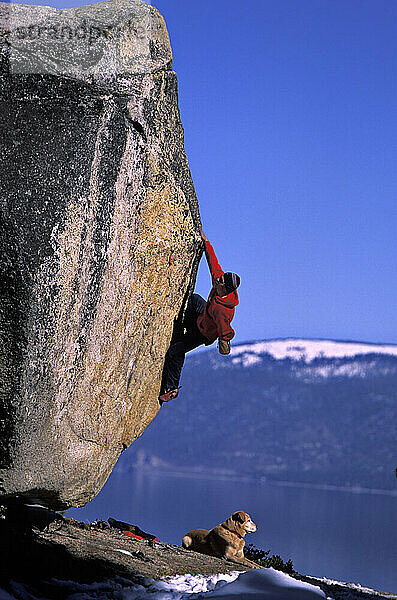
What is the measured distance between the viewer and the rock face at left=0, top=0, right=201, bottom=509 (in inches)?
230

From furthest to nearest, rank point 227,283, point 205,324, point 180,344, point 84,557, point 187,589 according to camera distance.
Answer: point 84,557
point 187,589
point 180,344
point 205,324
point 227,283

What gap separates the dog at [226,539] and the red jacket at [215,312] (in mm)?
5758

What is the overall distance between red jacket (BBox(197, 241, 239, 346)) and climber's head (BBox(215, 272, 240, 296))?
104 mm

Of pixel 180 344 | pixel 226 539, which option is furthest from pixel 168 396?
pixel 226 539

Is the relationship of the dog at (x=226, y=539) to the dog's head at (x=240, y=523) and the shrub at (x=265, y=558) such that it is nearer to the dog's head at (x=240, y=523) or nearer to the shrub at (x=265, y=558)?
the dog's head at (x=240, y=523)

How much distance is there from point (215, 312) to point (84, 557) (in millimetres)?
4269

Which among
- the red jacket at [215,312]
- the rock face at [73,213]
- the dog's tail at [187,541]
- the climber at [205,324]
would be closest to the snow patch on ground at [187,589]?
the rock face at [73,213]

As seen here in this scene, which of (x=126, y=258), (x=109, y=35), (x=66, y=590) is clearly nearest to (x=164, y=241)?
(x=126, y=258)

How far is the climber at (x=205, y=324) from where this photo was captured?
7637 mm

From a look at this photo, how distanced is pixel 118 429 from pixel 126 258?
7.48ft

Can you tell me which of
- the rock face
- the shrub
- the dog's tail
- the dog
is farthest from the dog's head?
the rock face

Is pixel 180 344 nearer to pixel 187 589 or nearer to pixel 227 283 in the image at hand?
pixel 227 283

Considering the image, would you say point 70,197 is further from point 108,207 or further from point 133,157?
point 133,157

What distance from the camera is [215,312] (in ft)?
25.3
